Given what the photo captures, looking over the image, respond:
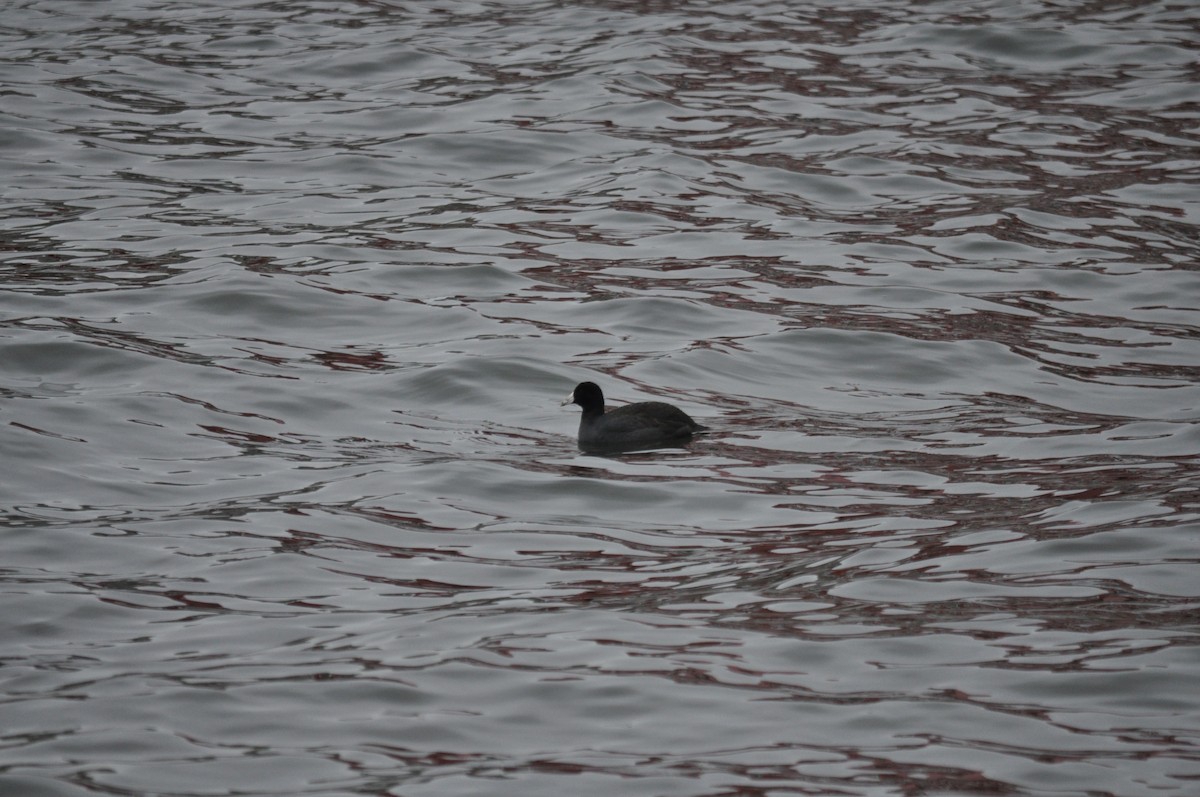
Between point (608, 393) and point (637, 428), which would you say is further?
point (608, 393)

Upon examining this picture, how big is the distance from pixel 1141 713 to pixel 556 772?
2.14m

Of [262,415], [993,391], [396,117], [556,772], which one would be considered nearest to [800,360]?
[993,391]

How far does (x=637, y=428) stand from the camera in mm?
9383

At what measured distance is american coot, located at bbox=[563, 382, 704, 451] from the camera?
369 inches

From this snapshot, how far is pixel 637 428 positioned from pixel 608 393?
123 centimetres

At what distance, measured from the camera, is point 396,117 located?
1744 centimetres

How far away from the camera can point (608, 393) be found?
34.7ft

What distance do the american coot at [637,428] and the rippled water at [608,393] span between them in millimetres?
126

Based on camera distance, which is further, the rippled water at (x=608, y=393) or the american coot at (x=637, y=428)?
the american coot at (x=637, y=428)

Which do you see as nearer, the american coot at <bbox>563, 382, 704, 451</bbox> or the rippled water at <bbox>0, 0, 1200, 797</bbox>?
the rippled water at <bbox>0, 0, 1200, 797</bbox>

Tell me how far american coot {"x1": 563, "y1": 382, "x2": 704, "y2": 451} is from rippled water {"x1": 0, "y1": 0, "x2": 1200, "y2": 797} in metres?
0.13

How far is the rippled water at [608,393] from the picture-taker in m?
5.64

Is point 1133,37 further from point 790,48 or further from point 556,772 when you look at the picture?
point 556,772

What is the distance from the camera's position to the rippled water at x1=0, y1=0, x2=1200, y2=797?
5.64m
